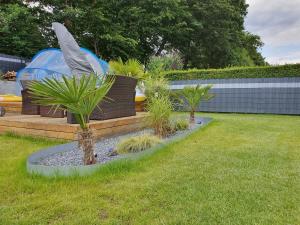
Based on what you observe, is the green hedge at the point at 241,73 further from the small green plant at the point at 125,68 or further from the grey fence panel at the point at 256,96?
the small green plant at the point at 125,68

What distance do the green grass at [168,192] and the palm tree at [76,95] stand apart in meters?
0.40

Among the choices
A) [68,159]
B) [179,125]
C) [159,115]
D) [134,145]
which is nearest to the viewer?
[68,159]

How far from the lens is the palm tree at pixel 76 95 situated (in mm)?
2596

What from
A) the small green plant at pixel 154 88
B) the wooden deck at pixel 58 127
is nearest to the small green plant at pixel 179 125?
the wooden deck at pixel 58 127

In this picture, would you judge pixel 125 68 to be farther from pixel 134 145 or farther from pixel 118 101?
pixel 134 145

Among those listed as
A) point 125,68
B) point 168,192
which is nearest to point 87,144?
point 168,192

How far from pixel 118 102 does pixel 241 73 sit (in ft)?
20.1

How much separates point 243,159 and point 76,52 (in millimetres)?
2716

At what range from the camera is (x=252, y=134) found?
15.9 ft

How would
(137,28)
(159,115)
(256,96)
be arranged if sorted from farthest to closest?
(137,28)
(256,96)
(159,115)

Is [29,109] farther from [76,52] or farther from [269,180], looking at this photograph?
[269,180]

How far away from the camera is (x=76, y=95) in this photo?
2631 mm

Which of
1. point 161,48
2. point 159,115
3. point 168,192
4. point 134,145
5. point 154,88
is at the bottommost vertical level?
point 168,192

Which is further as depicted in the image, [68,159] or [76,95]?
[68,159]
